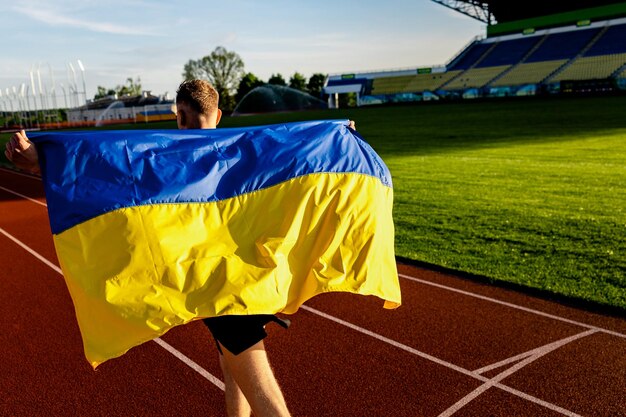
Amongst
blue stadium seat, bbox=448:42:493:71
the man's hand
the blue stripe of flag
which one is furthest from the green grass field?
blue stadium seat, bbox=448:42:493:71

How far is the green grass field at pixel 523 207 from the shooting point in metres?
7.25

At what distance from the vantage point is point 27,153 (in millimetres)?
2750

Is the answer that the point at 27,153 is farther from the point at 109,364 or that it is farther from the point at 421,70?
the point at 421,70

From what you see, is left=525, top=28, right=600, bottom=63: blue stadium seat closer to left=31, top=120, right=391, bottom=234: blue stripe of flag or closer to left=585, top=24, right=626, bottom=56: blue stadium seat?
left=585, top=24, right=626, bottom=56: blue stadium seat

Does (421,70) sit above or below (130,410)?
above

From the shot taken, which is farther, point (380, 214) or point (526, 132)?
point (526, 132)

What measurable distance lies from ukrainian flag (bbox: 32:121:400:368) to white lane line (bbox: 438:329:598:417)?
1.43 m

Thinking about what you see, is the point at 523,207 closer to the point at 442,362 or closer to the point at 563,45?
the point at 442,362

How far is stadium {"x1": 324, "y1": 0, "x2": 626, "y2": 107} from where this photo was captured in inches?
1927

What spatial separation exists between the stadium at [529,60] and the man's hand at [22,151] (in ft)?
152

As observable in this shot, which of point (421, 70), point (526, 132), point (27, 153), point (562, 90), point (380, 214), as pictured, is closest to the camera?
point (27, 153)

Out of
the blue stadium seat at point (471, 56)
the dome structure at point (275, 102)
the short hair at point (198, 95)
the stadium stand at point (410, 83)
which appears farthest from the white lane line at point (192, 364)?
the dome structure at point (275, 102)

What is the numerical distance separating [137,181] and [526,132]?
22.7 meters

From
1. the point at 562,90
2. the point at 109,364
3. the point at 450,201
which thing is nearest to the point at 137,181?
the point at 109,364
